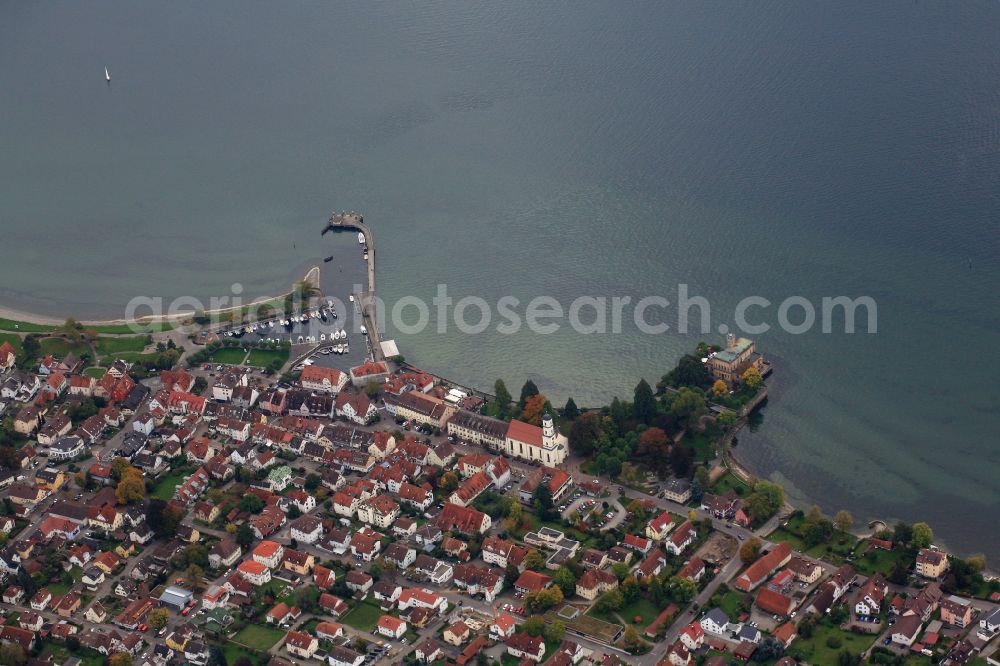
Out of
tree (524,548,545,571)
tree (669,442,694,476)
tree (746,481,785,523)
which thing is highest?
tree (669,442,694,476)

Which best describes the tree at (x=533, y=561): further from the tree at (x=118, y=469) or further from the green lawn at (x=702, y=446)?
the tree at (x=118, y=469)

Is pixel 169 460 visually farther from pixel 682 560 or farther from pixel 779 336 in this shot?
pixel 779 336

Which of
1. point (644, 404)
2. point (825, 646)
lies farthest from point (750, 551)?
point (644, 404)

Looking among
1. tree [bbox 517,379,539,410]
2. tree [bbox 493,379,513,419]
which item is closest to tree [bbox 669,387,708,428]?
tree [bbox 517,379,539,410]

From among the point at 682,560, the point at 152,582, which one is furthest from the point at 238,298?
the point at 682,560

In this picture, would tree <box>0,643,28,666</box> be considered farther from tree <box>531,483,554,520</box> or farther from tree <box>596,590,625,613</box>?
tree <box>596,590,625,613</box>
